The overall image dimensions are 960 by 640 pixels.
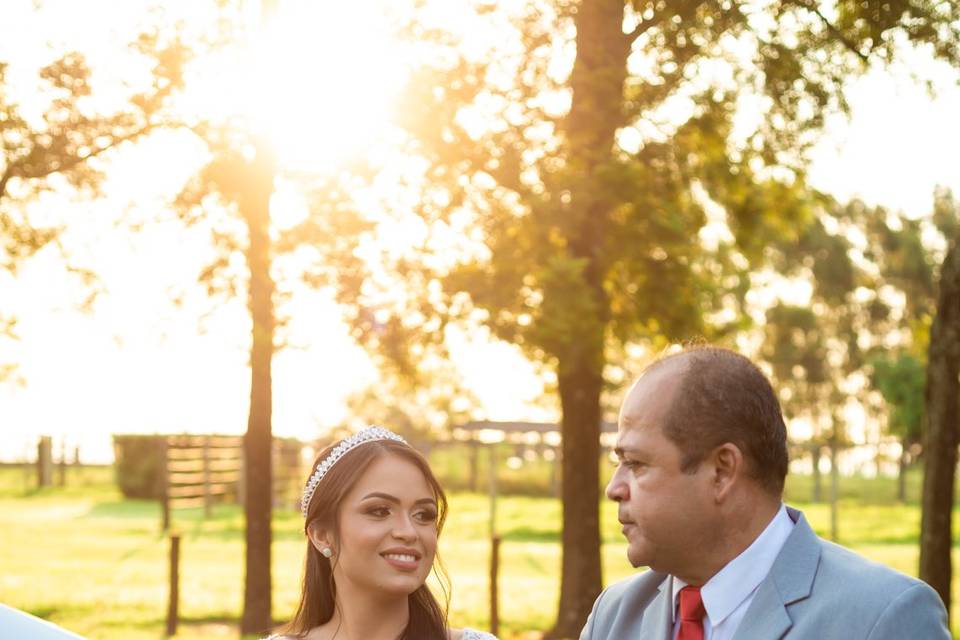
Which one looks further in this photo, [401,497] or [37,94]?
[37,94]

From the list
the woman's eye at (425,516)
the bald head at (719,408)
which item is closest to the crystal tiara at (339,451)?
the woman's eye at (425,516)

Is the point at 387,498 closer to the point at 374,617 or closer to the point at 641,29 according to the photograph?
the point at 374,617

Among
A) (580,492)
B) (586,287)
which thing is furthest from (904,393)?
(586,287)

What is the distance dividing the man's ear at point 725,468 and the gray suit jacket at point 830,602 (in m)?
0.23

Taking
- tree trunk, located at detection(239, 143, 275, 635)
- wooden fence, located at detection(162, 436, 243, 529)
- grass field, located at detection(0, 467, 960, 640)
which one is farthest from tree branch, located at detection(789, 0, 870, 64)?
wooden fence, located at detection(162, 436, 243, 529)

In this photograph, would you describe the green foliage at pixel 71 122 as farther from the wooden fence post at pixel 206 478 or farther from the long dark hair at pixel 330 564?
the wooden fence post at pixel 206 478

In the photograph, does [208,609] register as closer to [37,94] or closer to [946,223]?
[37,94]

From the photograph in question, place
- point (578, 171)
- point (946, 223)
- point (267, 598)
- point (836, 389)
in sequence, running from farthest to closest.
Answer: point (836, 389) → point (946, 223) → point (267, 598) → point (578, 171)

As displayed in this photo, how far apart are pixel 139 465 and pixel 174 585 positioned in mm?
24754

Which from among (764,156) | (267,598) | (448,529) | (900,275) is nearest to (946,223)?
(900,275)

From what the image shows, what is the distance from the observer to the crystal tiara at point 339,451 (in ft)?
16.9

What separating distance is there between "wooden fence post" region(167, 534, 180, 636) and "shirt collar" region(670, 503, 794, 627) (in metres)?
12.7

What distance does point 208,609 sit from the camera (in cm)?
1764

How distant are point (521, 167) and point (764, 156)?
3463 millimetres
